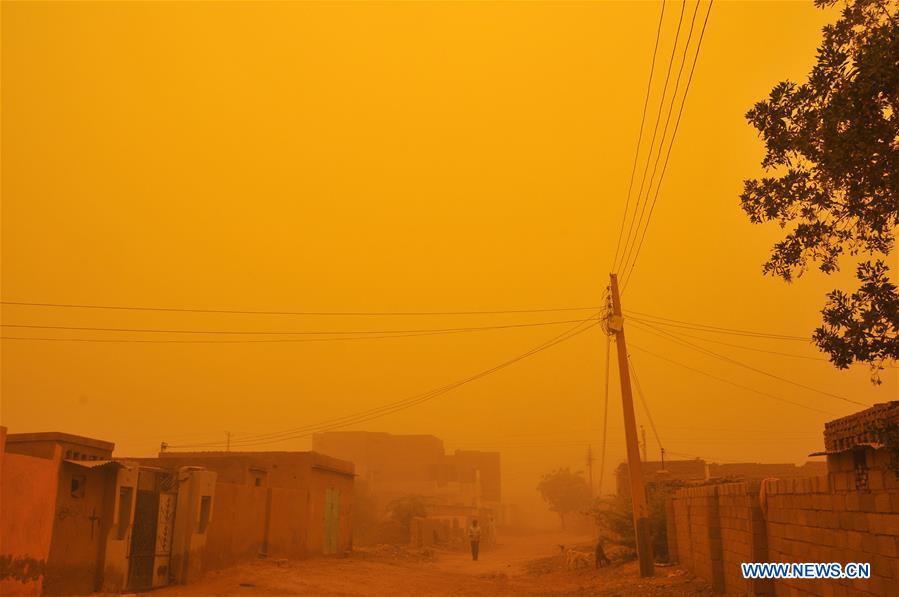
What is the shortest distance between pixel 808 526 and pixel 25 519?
13.3m

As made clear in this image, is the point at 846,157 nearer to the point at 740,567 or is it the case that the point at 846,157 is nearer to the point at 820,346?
the point at 820,346

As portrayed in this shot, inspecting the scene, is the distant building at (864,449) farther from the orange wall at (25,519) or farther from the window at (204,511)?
the window at (204,511)

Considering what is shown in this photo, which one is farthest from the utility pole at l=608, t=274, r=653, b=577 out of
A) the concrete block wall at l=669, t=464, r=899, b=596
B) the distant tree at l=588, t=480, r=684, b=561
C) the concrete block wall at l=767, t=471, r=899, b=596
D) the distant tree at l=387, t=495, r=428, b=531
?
the distant tree at l=387, t=495, r=428, b=531

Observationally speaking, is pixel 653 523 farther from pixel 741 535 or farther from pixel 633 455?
pixel 741 535

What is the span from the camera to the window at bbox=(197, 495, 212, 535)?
19797 mm

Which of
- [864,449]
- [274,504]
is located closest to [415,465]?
[274,504]

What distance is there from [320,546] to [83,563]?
1835cm

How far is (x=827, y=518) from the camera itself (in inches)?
372

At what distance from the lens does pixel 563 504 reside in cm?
9919

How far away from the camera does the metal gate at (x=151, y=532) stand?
17031 millimetres

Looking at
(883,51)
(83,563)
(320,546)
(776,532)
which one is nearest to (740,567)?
(776,532)

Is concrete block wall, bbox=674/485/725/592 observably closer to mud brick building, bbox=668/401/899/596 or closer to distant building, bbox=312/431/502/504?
mud brick building, bbox=668/401/899/596

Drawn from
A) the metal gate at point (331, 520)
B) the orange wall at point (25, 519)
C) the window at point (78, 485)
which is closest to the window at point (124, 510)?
the window at point (78, 485)

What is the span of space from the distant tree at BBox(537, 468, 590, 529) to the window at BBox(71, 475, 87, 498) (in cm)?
8754
